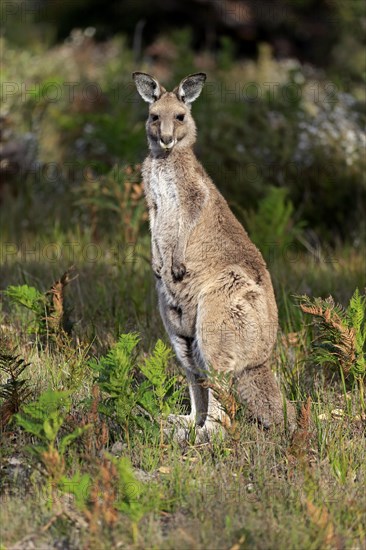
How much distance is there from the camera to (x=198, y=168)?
5488 millimetres

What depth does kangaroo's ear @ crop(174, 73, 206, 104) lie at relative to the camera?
5.58 m

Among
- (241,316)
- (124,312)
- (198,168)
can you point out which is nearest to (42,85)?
(124,312)

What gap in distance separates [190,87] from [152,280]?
1.93m

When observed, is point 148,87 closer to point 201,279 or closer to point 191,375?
point 201,279

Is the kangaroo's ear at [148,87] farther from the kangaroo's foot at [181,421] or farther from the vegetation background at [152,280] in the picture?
the kangaroo's foot at [181,421]

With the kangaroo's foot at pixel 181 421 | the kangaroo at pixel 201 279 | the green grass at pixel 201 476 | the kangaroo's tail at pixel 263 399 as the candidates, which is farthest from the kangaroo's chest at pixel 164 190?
the kangaroo's foot at pixel 181 421

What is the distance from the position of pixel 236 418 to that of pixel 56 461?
1287 mm

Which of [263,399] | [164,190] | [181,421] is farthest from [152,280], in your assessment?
[263,399]

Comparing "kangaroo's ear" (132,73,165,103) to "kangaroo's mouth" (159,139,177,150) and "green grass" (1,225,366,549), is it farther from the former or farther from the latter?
"green grass" (1,225,366,549)

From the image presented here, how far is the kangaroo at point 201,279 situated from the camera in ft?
16.2

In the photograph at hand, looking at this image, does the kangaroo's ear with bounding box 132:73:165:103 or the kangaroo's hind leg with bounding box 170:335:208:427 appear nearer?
the kangaroo's hind leg with bounding box 170:335:208:427

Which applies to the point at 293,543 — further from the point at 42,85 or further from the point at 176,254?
the point at 42,85

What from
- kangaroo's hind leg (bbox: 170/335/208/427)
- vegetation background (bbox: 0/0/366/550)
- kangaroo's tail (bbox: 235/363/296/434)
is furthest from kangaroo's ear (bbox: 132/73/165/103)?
kangaroo's tail (bbox: 235/363/296/434)

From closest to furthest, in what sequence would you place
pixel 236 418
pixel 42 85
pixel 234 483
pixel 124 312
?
pixel 234 483 → pixel 236 418 → pixel 124 312 → pixel 42 85
